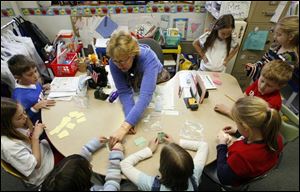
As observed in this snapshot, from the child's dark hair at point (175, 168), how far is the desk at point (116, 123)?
13cm

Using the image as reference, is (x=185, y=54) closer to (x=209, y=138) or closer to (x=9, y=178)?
(x=209, y=138)

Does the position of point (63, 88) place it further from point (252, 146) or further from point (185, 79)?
point (252, 146)

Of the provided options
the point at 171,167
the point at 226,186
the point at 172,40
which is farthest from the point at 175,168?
the point at 172,40

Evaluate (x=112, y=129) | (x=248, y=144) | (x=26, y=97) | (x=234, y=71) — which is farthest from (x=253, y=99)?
(x=234, y=71)

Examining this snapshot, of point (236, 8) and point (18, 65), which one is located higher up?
point (236, 8)

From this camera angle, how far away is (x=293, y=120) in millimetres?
631

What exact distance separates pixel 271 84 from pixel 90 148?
91cm

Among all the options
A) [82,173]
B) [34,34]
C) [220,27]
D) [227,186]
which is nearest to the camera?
[82,173]

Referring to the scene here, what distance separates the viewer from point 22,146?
3.04ft

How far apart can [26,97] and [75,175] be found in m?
0.75

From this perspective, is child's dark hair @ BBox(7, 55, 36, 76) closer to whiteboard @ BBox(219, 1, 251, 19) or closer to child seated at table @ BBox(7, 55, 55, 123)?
child seated at table @ BBox(7, 55, 55, 123)

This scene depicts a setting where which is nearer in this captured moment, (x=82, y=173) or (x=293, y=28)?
(x=293, y=28)

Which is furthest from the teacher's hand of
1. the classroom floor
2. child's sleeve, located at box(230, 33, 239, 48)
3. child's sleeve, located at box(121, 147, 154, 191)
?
child's sleeve, located at box(230, 33, 239, 48)

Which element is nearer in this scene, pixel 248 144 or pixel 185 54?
pixel 248 144
